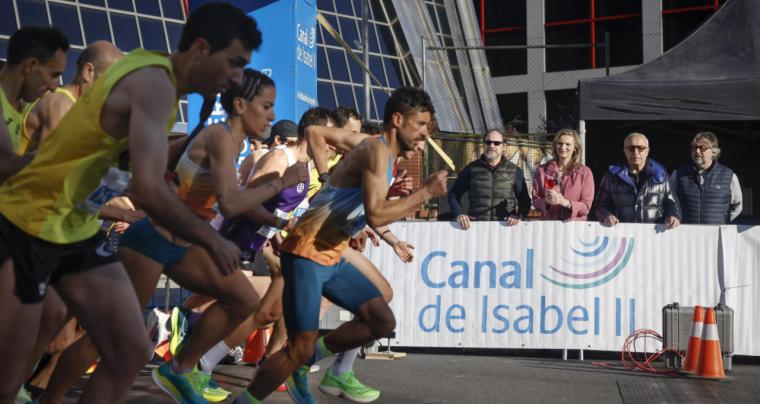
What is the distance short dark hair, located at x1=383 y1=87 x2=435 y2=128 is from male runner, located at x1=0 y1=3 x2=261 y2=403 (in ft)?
6.78

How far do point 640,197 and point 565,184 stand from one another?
2.32ft

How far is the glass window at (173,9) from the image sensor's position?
1113 inches

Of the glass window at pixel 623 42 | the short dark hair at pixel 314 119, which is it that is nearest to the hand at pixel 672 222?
the short dark hair at pixel 314 119

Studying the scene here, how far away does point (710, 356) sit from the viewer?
8.73 m

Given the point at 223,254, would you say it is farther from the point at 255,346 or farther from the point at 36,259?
the point at 255,346

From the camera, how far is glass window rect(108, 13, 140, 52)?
26.7 metres

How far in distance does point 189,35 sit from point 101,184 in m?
0.65

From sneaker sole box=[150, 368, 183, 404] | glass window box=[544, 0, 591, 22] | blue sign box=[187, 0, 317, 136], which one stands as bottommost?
sneaker sole box=[150, 368, 183, 404]

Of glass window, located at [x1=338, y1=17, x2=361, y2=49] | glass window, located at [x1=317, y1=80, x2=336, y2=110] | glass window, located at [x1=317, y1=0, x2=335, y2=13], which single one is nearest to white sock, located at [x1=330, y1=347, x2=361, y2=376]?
glass window, located at [x1=317, y1=80, x2=336, y2=110]

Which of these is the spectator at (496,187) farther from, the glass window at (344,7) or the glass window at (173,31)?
the glass window at (344,7)

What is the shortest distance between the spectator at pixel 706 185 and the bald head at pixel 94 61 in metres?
5.97

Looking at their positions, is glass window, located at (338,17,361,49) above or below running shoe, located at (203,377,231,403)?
above

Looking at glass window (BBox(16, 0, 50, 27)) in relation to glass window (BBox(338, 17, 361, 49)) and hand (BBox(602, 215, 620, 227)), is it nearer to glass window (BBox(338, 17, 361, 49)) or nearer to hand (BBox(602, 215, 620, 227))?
glass window (BBox(338, 17, 361, 49))

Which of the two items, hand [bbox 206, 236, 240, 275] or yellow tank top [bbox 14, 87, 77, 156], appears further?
yellow tank top [bbox 14, 87, 77, 156]
